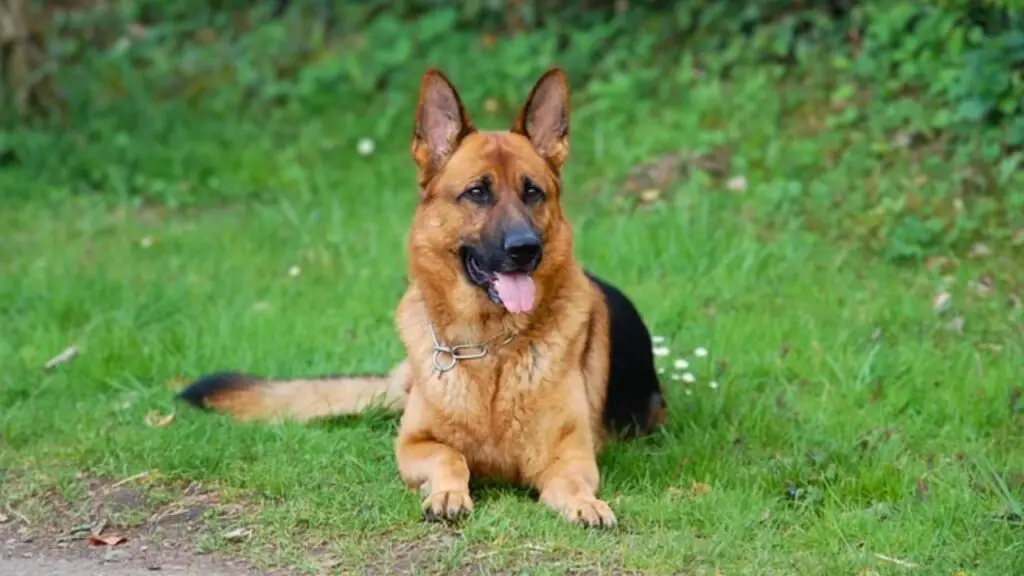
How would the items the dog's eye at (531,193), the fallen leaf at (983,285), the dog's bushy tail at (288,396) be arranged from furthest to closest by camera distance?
the fallen leaf at (983,285), the dog's bushy tail at (288,396), the dog's eye at (531,193)

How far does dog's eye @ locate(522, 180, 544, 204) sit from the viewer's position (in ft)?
17.0

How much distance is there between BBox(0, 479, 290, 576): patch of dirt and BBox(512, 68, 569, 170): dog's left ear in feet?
5.55

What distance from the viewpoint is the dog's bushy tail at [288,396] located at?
235 inches

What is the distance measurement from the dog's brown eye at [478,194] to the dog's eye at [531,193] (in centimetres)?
13

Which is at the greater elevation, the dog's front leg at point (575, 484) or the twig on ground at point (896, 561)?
the dog's front leg at point (575, 484)

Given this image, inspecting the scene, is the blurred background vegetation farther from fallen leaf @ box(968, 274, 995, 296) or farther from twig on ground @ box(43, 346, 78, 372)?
twig on ground @ box(43, 346, 78, 372)

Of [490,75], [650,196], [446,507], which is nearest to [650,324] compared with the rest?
[650,196]

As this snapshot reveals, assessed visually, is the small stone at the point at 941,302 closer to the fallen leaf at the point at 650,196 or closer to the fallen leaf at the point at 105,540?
the fallen leaf at the point at 650,196

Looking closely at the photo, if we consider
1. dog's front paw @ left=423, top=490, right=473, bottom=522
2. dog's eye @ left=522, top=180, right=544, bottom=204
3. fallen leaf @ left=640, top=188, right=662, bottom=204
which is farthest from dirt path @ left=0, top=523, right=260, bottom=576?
fallen leaf @ left=640, top=188, right=662, bottom=204

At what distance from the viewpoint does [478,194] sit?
517cm

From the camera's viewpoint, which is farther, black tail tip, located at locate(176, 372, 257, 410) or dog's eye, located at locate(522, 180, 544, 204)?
black tail tip, located at locate(176, 372, 257, 410)

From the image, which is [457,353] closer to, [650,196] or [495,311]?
[495,311]

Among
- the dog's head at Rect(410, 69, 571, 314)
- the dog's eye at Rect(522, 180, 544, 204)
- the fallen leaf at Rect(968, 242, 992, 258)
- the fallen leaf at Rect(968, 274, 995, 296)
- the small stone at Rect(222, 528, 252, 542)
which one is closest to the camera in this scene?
the small stone at Rect(222, 528, 252, 542)

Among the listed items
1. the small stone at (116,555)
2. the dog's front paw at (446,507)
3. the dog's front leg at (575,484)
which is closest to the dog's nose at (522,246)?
the dog's front leg at (575,484)
